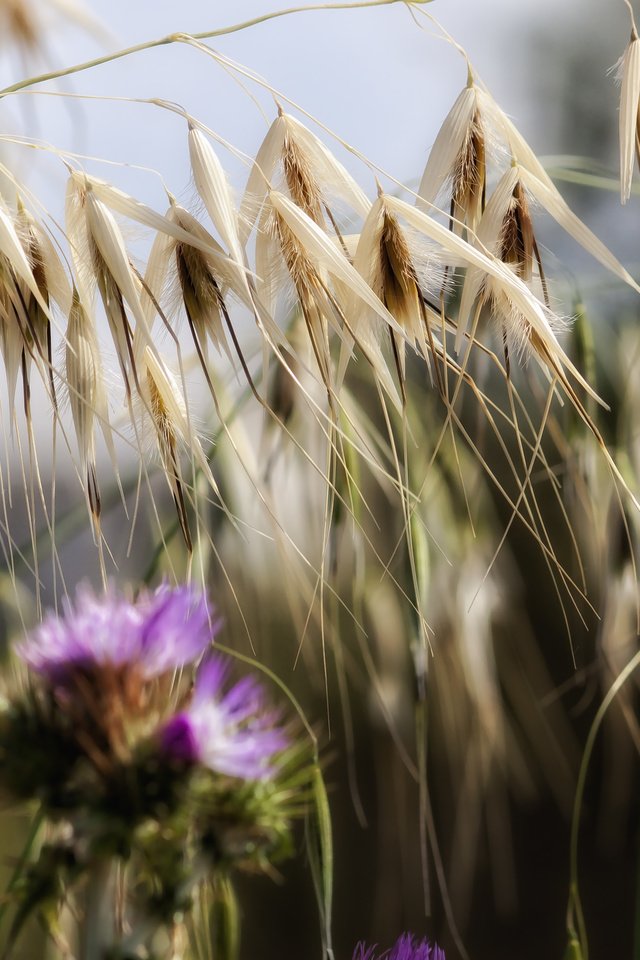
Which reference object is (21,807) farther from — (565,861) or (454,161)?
(565,861)

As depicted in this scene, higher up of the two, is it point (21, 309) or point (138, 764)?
point (21, 309)

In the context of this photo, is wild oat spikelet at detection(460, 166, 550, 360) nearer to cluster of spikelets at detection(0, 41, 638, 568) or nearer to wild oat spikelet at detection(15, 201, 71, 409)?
cluster of spikelets at detection(0, 41, 638, 568)

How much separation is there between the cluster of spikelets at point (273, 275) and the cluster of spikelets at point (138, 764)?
0.30 feet

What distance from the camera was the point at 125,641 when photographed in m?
0.17

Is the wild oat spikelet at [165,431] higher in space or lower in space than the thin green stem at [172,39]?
lower

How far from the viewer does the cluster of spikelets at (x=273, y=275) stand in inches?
10.5

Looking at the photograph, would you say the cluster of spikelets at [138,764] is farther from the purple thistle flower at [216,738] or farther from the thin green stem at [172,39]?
the thin green stem at [172,39]

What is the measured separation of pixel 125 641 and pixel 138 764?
23 mm

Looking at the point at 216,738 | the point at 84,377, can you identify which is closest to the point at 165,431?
the point at 84,377

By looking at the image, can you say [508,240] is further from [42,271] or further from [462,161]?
[42,271]

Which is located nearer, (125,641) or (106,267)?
(125,641)

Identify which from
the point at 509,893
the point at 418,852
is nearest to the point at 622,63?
the point at 418,852

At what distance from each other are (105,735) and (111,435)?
0.50 feet

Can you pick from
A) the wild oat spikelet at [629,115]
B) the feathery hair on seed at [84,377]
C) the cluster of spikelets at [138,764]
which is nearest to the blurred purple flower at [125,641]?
the cluster of spikelets at [138,764]
